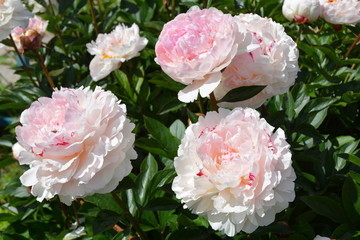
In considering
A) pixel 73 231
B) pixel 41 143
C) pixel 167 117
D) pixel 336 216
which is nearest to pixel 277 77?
pixel 336 216

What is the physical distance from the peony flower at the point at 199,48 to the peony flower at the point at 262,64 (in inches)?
1.7

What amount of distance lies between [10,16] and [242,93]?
741 millimetres

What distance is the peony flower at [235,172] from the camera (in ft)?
2.33

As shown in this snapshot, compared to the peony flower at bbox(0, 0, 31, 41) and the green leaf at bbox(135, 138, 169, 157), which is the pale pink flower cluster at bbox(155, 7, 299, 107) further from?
the peony flower at bbox(0, 0, 31, 41)

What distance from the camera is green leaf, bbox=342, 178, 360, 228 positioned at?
0.92 meters

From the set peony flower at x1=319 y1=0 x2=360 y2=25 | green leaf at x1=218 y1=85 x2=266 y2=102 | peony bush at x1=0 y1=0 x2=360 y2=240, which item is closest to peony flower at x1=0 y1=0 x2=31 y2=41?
peony bush at x1=0 y1=0 x2=360 y2=240

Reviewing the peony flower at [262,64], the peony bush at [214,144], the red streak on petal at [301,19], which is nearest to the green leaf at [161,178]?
the peony bush at [214,144]

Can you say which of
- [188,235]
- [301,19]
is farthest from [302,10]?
[188,235]

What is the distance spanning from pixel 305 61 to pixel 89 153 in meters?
0.87

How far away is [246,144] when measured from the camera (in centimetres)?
73

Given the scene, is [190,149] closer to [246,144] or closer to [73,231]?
[246,144]

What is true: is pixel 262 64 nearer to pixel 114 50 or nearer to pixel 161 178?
pixel 161 178

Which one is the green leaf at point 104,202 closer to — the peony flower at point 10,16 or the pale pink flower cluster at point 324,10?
the peony flower at point 10,16

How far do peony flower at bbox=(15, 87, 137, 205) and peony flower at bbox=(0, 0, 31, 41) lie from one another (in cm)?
51
